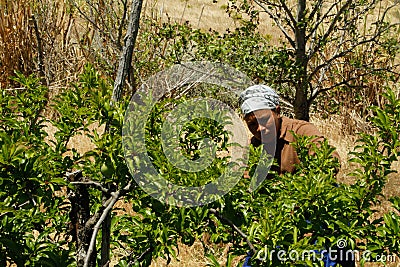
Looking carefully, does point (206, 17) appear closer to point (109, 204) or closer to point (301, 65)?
point (301, 65)

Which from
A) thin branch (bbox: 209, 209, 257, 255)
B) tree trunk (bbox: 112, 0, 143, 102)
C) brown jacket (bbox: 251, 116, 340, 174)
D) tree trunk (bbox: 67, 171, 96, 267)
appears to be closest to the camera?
thin branch (bbox: 209, 209, 257, 255)

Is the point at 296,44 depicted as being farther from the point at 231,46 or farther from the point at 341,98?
the point at 341,98

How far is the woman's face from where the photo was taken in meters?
2.78

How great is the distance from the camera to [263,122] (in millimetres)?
2814

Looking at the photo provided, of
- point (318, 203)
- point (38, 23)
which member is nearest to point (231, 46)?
point (318, 203)

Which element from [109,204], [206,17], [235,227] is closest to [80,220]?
[109,204]

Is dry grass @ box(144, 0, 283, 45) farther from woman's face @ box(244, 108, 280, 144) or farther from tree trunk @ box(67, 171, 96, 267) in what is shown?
tree trunk @ box(67, 171, 96, 267)

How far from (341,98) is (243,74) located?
2.78 meters

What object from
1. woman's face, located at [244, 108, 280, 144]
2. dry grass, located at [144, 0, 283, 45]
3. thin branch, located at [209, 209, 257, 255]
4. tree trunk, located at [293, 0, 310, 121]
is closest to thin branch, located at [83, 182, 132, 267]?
thin branch, located at [209, 209, 257, 255]

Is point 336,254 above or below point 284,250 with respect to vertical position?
below

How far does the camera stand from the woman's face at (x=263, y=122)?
2.78m

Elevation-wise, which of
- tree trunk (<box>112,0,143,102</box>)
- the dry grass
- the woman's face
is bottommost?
the woman's face

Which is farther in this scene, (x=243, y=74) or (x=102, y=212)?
(x=243, y=74)

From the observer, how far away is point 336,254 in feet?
7.41
